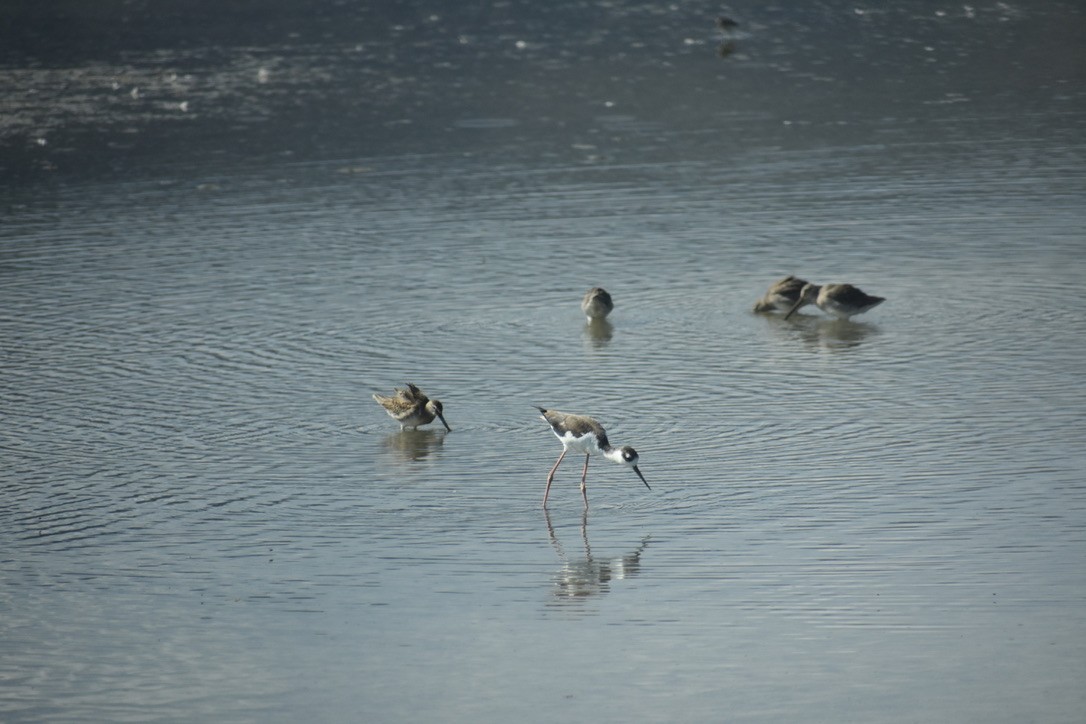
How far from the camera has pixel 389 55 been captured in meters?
44.9

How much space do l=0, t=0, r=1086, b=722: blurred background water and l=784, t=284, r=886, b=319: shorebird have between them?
1.15 feet

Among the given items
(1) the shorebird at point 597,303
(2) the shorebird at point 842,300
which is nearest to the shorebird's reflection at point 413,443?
(1) the shorebird at point 597,303

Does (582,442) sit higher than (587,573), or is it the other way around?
(582,442)

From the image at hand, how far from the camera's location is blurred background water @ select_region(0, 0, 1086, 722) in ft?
34.1

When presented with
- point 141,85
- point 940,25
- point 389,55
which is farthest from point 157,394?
point 940,25

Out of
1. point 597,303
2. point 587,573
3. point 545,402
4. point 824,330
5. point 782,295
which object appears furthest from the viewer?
point 782,295

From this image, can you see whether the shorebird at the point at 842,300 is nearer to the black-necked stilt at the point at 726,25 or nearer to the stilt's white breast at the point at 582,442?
the stilt's white breast at the point at 582,442

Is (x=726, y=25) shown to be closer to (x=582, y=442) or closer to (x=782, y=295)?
(x=782, y=295)

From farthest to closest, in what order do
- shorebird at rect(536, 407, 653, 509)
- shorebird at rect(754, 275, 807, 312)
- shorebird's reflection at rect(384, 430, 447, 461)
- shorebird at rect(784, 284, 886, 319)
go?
shorebird at rect(754, 275, 807, 312)
shorebird at rect(784, 284, 886, 319)
shorebird's reflection at rect(384, 430, 447, 461)
shorebird at rect(536, 407, 653, 509)

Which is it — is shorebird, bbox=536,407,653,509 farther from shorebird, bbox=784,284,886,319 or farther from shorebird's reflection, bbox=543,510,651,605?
shorebird, bbox=784,284,886,319

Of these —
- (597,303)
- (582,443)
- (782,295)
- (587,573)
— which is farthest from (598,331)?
(587,573)

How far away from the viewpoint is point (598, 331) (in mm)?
19547

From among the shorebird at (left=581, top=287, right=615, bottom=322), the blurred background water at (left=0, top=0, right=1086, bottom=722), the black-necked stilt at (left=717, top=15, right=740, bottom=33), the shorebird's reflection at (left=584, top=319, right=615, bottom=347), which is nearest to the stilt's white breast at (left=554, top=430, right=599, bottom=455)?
the blurred background water at (left=0, top=0, right=1086, bottom=722)

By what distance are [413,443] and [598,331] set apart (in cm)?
459
